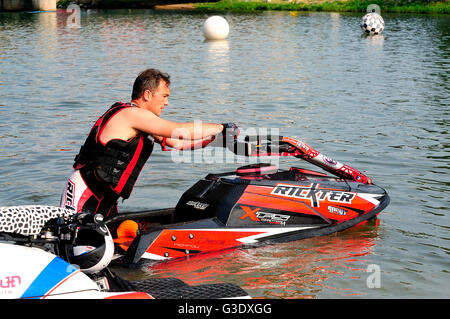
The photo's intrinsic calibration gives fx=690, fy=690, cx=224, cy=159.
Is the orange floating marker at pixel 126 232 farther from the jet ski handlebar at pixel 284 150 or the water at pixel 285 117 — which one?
the jet ski handlebar at pixel 284 150

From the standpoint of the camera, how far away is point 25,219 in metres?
3.66

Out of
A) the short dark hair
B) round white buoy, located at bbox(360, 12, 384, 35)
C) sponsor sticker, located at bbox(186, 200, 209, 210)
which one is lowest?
sponsor sticker, located at bbox(186, 200, 209, 210)

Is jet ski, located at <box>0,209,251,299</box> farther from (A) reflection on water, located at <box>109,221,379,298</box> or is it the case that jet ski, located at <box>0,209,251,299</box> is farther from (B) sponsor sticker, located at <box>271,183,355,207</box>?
(B) sponsor sticker, located at <box>271,183,355,207</box>

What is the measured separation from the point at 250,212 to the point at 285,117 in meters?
6.59

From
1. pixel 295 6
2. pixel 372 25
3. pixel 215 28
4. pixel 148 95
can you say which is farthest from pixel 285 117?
pixel 295 6

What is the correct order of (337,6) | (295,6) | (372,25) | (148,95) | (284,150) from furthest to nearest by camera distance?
1. (295,6)
2. (337,6)
3. (372,25)
4. (284,150)
5. (148,95)

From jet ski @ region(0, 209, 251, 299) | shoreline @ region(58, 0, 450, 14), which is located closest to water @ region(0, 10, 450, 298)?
jet ski @ region(0, 209, 251, 299)

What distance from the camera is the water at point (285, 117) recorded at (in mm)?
5574

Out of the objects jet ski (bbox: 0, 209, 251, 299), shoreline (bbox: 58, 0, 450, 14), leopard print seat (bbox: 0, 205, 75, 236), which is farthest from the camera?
shoreline (bbox: 58, 0, 450, 14)

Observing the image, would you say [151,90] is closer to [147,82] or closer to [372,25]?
[147,82]

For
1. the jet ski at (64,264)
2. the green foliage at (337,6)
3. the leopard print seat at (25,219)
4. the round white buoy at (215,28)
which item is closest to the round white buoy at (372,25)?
the round white buoy at (215,28)

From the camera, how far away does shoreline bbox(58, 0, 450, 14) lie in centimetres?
4047

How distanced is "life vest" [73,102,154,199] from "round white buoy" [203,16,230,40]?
2098 centimetres

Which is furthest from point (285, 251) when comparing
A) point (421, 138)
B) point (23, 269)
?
point (421, 138)
